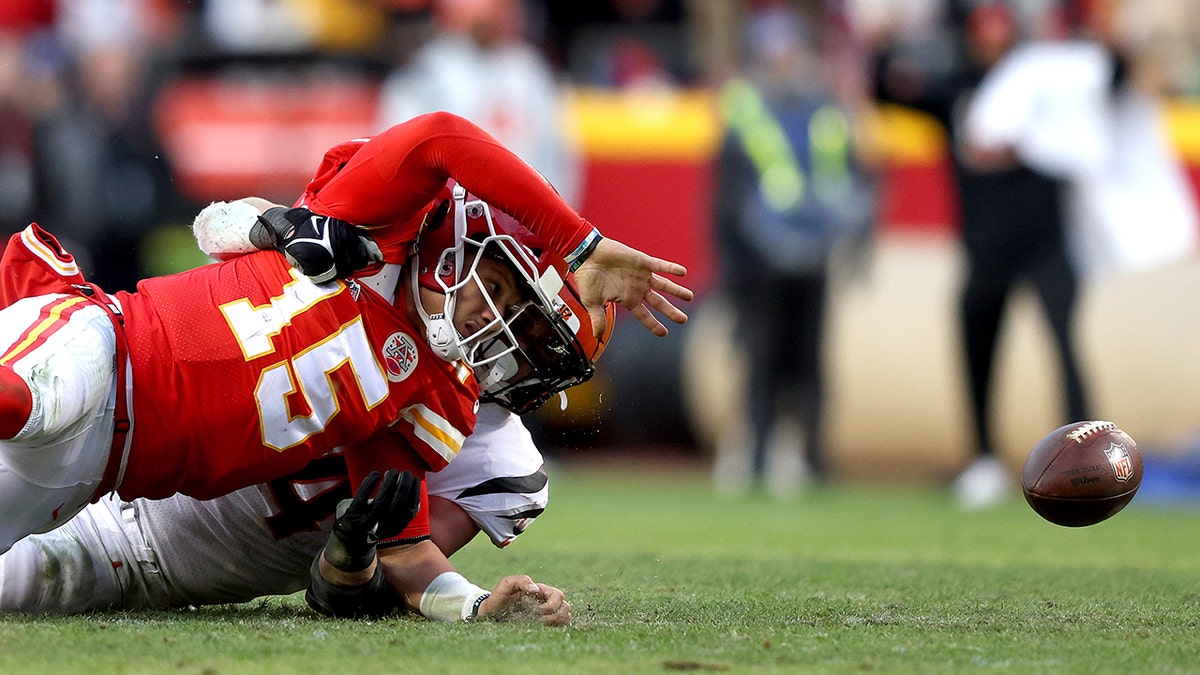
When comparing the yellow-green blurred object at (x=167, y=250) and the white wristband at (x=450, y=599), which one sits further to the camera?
the yellow-green blurred object at (x=167, y=250)

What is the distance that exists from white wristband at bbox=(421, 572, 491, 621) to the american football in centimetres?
130

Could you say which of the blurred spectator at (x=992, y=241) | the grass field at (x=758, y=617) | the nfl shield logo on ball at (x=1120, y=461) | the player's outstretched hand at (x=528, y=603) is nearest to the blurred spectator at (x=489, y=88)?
the blurred spectator at (x=992, y=241)

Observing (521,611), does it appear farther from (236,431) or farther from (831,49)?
(831,49)

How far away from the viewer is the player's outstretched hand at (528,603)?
118 inches

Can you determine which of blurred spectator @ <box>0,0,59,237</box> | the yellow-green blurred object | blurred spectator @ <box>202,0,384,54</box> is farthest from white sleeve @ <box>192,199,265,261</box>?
blurred spectator @ <box>202,0,384,54</box>

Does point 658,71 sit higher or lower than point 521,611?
higher

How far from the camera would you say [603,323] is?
3.16 meters

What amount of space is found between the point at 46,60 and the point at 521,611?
8739mm

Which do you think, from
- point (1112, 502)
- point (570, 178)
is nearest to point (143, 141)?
point (570, 178)

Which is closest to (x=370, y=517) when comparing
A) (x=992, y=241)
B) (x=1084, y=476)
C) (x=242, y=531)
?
(x=242, y=531)

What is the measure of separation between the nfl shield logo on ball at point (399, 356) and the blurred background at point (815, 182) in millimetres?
4018

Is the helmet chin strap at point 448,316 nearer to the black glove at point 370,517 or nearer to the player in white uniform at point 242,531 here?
the player in white uniform at point 242,531

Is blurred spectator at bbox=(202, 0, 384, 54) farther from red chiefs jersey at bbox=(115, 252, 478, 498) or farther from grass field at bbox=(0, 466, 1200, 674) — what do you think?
red chiefs jersey at bbox=(115, 252, 478, 498)

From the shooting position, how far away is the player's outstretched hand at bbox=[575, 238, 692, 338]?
2.98 m
